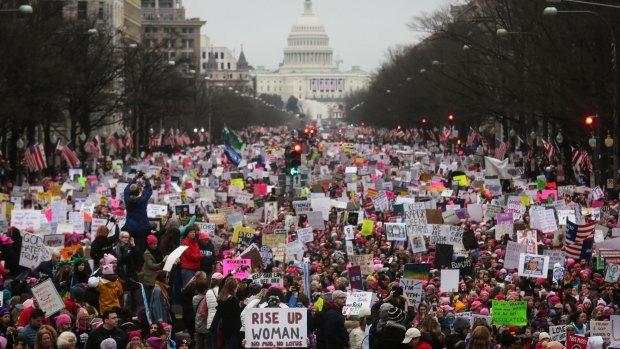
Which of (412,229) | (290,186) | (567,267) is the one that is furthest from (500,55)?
(567,267)

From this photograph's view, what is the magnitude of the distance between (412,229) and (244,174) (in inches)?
938

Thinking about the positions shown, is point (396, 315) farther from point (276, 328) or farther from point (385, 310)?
point (276, 328)

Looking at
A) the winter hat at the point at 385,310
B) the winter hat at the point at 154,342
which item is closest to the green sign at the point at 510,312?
the winter hat at the point at 385,310

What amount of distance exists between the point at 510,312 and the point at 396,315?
2.99 m

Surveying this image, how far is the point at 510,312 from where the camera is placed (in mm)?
19188

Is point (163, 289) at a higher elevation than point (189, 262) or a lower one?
lower

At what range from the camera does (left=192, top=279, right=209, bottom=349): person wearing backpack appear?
18.5 metres

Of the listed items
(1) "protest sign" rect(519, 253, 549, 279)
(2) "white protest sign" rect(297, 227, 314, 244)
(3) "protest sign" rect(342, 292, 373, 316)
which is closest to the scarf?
(3) "protest sign" rect(342, 292, 373, 316)

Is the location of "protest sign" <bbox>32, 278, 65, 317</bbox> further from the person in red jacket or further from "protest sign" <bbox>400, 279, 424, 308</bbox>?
"protest sign" <bbox>400, 279, 424, 308</bbox>

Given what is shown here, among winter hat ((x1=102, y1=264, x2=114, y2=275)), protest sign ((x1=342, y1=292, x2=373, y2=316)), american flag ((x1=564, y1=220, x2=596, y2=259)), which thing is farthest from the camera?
american flag ((x1=564, y1=220, x2=596, y2=259))

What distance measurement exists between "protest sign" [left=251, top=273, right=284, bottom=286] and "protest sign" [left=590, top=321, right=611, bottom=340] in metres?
4.16

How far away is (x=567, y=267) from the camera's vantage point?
25.4 metres

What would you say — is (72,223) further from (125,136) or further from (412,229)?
(125,136)

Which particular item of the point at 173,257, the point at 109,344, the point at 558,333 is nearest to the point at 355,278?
the point at 173,257
